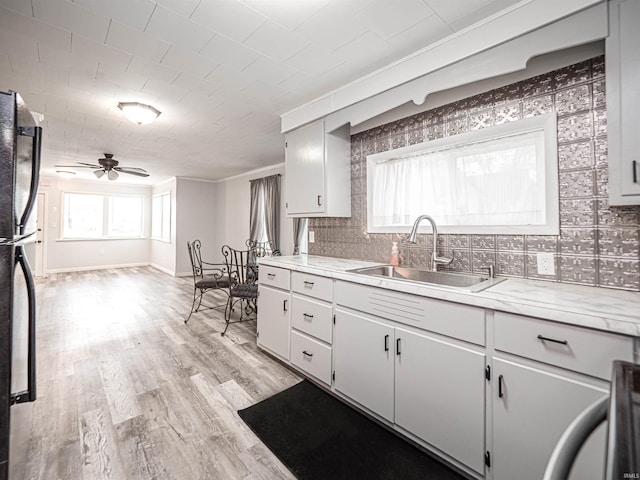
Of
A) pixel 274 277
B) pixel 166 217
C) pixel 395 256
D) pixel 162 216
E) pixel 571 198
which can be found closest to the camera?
pixel 571 198

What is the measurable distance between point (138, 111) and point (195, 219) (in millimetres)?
4673

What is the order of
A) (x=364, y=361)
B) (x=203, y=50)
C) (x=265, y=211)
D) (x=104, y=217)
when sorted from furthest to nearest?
1. (x=104, y=217)
2. (x=265, y=211)
3. (x=203, y=50)
4. (x=364, y=361)

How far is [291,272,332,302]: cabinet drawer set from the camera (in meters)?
2.06

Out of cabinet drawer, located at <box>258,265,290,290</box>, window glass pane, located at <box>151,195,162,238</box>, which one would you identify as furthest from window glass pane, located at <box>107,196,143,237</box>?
cabinet drawer, located at <box>258,265,290,290</box>

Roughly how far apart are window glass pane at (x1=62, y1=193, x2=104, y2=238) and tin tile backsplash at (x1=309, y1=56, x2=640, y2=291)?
29.1 ft

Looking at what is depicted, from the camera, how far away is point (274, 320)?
257cm

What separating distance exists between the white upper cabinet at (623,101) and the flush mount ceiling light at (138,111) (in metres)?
3.45

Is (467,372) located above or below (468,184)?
below

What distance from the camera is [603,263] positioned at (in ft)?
4.76

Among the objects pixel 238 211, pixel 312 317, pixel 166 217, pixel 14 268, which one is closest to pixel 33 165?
pixel 14 268

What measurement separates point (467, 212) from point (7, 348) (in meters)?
2.43

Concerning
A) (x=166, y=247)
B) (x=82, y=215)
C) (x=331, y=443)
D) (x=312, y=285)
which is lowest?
(x=331, y=443)

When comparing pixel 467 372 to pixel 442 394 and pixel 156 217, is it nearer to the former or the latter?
pixel 442 394

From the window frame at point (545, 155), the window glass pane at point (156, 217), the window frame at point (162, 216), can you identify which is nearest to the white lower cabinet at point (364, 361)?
the window frame at point (545, 155)
